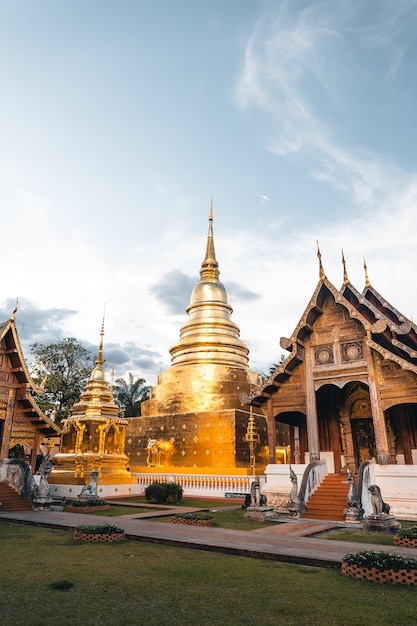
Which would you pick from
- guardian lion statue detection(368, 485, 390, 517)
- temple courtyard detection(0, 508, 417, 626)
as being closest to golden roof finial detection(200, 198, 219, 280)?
guardian lion statue detection(368, 485, 390, 517)

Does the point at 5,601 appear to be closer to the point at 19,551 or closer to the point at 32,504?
the point at 19,551

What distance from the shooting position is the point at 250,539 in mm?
8828

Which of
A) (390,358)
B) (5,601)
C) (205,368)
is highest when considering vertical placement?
(205,368)

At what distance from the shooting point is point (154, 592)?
5.38 m

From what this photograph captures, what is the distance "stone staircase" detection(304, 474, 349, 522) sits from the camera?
1262cm

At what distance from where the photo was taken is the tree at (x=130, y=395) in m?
45.4

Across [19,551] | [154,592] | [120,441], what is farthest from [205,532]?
[120,441]

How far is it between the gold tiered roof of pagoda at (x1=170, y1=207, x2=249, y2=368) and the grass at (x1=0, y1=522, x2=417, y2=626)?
71.1 ft

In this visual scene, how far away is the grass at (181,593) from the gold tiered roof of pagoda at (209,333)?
2167cm

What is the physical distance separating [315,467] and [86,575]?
9540 millimetres

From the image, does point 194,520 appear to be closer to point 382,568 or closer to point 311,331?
point 382,568

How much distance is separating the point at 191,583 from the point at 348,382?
10773mm

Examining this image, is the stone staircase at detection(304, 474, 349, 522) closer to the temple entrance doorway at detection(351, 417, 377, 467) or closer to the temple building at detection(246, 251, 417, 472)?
the temple building at detection(246, 251, 417, 472)

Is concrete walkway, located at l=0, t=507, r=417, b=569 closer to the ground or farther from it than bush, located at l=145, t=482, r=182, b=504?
closer to the ground
